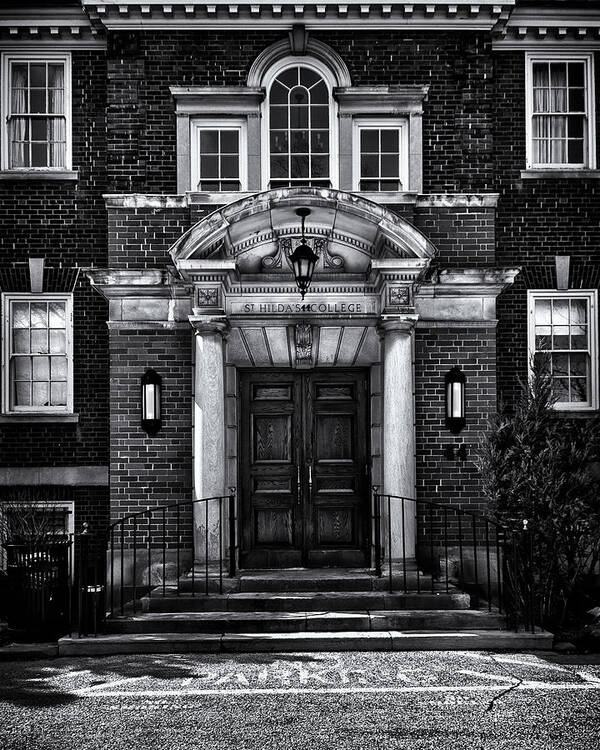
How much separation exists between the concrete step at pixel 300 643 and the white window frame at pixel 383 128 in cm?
573

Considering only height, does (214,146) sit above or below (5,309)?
above

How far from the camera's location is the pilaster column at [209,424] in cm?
1005

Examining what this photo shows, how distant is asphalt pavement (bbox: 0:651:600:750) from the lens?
571 cm

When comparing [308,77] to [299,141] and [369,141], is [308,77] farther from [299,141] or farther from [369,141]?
[369,141]

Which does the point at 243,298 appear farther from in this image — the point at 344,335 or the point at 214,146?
the point at 214,146

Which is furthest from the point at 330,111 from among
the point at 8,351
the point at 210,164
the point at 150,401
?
the point at 8,351

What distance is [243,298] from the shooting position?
424 inches

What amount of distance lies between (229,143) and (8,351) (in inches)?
160

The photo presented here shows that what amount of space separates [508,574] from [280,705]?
342 centimetres

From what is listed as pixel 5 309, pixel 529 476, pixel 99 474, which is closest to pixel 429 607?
pixel 529 476

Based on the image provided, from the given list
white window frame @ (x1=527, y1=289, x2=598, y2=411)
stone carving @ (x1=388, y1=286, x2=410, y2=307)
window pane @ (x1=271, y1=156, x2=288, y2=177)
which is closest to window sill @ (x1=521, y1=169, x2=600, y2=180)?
white window frame @ (x1=527, y1=289, x2=598, y2=411)

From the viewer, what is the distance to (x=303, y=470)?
446 inches

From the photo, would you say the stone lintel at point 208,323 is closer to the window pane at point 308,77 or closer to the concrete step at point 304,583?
the concrete step at point 304,583

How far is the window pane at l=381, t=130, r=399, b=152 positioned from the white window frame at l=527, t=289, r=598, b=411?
8.70 ft
